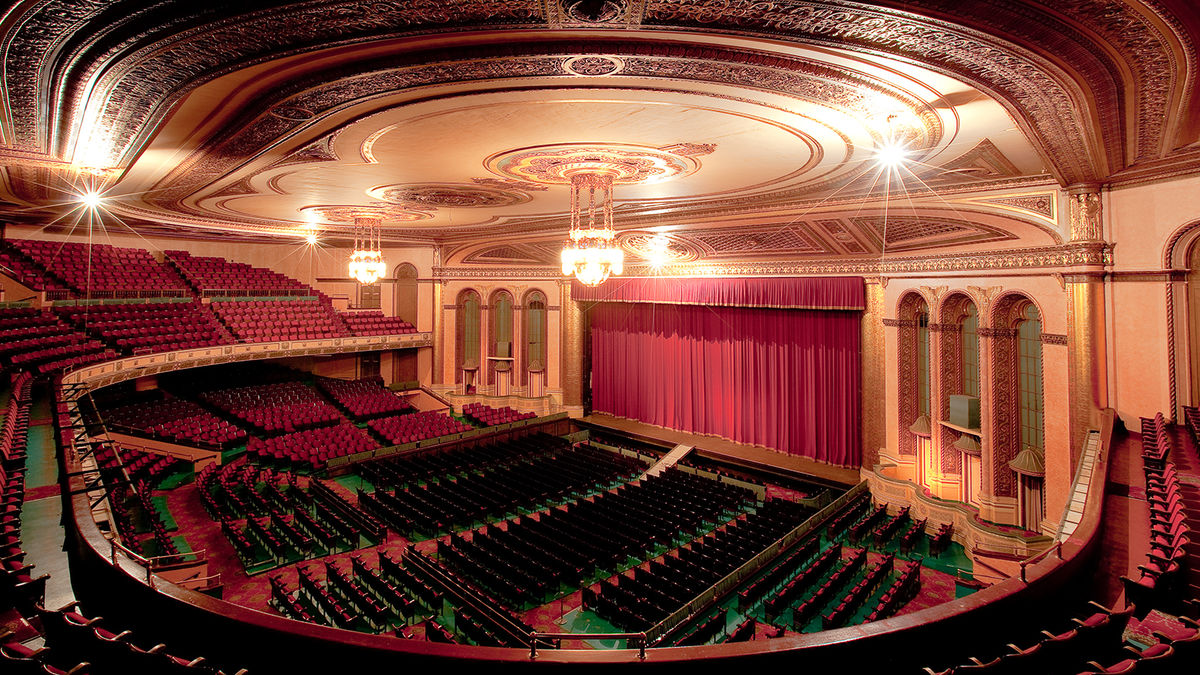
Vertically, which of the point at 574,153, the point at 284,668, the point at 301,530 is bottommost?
the point at 301,530

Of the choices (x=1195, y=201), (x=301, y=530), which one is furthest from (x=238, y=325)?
(x=1195, y=201)

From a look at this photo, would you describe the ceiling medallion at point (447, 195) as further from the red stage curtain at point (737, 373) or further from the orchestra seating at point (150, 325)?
the orchestra seating at point (150, 325)

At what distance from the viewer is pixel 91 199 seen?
32.3 feet

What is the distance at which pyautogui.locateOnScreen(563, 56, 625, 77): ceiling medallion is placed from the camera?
395 cm

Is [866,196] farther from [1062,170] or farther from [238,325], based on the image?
[238,325]

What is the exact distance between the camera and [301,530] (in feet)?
31.7

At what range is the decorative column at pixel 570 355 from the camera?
1844 cm

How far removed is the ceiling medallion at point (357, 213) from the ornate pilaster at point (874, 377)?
9551mm

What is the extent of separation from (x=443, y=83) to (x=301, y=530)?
8.30 meters

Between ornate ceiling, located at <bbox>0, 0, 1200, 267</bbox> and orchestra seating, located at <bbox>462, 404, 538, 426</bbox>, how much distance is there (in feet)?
27.6

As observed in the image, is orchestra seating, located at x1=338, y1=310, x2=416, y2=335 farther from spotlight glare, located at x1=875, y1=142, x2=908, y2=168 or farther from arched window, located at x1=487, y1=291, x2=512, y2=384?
spotlight glare, located at x1=875, y1=142, x2=908, y2=168

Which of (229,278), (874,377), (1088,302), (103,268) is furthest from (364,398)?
(1088,302)

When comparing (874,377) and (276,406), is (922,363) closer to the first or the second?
(874,377)

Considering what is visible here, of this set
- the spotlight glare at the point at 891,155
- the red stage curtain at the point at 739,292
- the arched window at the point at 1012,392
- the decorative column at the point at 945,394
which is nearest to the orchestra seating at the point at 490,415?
the red stage curtain at the point at 739,292
